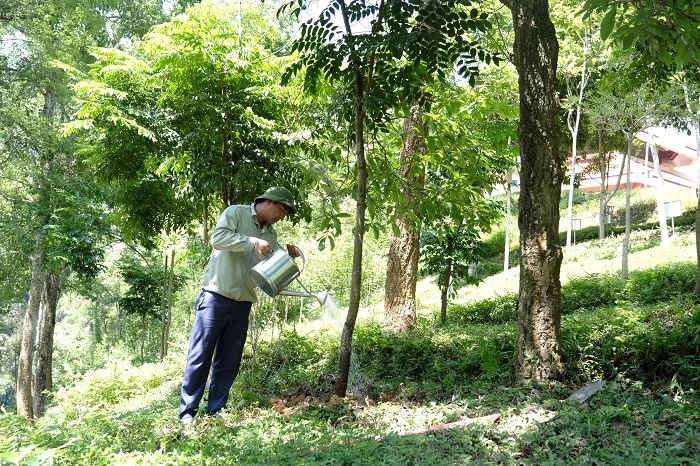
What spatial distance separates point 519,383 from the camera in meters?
4.48

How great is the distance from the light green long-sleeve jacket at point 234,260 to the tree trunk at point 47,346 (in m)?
11.3

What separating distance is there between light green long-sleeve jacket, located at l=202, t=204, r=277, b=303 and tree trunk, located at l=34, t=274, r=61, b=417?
37.2 feet

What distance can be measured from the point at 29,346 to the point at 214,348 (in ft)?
34.9

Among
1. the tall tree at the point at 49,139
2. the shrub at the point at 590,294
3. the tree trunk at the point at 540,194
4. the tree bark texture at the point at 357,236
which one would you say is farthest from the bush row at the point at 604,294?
the tall tree at the point at 49,139

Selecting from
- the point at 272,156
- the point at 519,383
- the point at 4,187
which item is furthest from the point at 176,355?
the point at 4,187

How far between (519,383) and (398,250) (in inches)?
164

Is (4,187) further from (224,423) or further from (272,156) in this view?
(224,423)

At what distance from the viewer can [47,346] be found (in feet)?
46.1

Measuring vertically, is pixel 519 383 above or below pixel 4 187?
below

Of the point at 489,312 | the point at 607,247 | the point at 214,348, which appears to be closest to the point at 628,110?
the point at 489,312

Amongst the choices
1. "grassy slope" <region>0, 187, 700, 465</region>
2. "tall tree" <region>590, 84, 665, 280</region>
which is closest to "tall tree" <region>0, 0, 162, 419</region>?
"grassy slope" <region>0, 187, 700, 465</region>

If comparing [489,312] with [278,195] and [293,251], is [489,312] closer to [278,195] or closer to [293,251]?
[293,251]

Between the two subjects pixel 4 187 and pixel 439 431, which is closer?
pixel 439 431

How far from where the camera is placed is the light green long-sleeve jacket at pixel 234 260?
4.43 m
